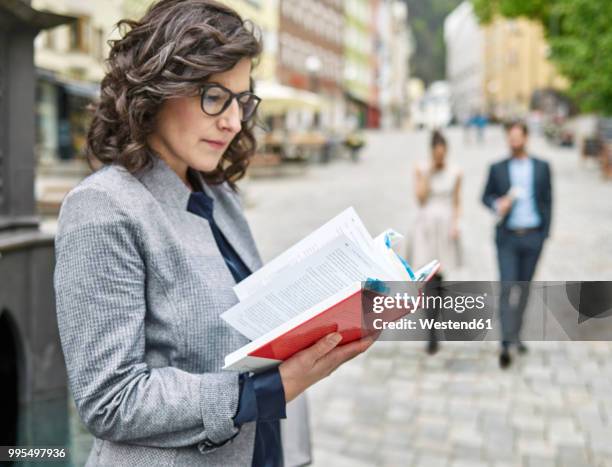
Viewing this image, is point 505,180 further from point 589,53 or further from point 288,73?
point 288,73

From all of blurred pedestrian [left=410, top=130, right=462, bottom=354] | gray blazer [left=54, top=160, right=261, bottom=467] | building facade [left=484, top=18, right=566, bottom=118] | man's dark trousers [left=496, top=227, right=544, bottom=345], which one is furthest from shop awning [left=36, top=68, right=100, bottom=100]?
building facade [left=484, top=18, right=566, bottom=118]

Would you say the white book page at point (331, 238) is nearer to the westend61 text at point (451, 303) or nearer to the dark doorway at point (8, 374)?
the westend61 text at point (451, 303)

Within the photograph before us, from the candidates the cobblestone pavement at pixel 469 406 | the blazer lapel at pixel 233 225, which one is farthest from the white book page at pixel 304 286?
the cobblestone pavement at pixel 469 406

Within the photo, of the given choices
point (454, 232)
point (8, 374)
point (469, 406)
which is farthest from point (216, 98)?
point (454, 232)

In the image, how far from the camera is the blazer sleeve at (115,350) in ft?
4.71

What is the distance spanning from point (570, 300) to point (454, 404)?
3.75 meters

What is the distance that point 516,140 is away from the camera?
632 centimetres

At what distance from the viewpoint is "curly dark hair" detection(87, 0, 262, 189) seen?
1548 mm

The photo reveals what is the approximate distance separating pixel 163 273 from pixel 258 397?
0.31 m

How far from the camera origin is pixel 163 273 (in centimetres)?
154

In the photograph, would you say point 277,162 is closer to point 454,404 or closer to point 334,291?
point 454,404

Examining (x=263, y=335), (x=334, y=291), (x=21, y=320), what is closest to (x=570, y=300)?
(x=334, y=291)

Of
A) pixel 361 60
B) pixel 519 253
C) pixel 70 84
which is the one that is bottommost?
pixel 519 253

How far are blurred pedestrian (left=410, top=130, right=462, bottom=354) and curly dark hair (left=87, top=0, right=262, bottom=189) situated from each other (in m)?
5.01
